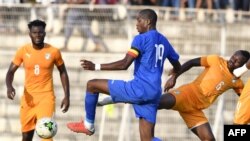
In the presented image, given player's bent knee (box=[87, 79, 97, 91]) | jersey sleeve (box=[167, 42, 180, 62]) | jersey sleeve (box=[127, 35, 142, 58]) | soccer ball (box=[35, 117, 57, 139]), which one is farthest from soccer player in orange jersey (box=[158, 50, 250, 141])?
soccer ball (box=[35, 117, 57, 139])

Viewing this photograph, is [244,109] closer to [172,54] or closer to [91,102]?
[172,54]

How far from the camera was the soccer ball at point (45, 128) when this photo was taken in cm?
2106

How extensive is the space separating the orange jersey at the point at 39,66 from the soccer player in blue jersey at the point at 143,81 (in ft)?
6.00

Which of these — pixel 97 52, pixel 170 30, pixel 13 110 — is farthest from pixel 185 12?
pixel 13 110

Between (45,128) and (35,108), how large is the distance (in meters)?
0.71

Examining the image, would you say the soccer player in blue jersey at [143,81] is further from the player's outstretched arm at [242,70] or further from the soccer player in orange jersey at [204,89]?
the player's outstretched arm at [242,70]

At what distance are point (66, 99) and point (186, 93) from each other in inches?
84.3

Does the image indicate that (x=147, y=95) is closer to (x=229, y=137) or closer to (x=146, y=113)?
(x=146, y=113)

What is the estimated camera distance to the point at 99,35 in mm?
24891

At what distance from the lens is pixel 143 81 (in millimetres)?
19859

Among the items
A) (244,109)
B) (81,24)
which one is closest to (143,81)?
(244,109)

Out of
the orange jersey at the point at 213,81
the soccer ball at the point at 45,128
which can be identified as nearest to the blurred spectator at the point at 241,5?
the orange jersey at the point at 213,81

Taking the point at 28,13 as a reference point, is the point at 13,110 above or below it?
below

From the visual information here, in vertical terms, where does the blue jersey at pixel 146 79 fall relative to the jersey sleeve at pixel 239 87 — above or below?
above
